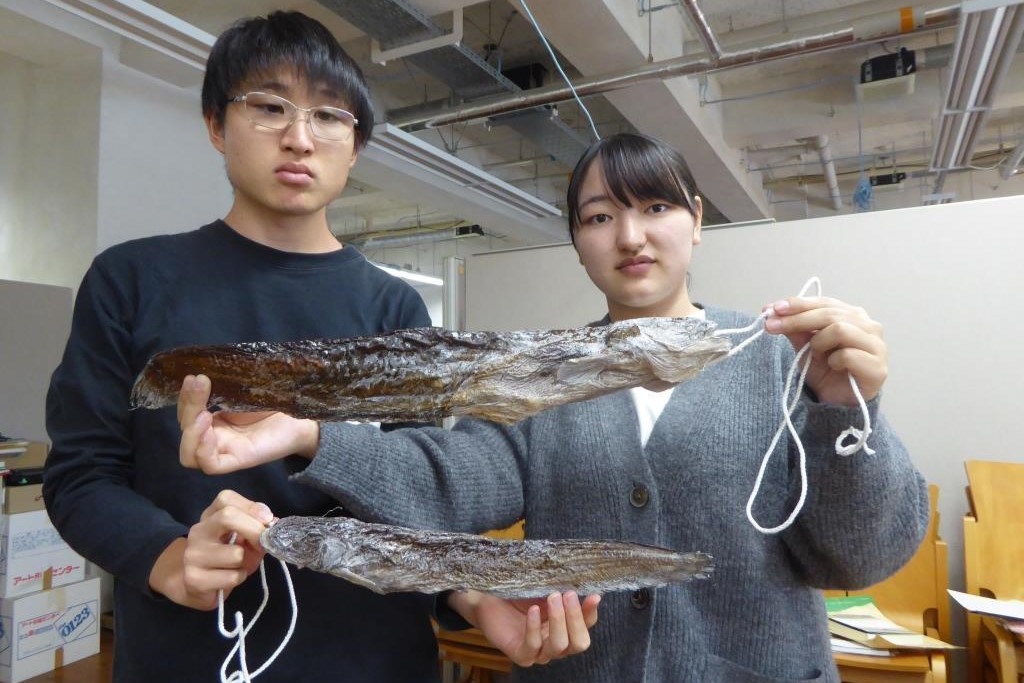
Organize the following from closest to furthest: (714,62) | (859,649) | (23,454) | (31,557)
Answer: (859,649) < (31,557) < (23,454) < (714,62)

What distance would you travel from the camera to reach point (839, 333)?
0.78 meters

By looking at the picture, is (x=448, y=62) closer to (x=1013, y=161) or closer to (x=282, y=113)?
(x=282, y=113)

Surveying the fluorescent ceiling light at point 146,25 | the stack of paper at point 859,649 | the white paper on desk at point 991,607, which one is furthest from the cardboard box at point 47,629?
the white paper on desk at point 991,607

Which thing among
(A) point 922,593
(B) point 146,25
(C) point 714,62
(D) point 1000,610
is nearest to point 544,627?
(D) point 1000,610

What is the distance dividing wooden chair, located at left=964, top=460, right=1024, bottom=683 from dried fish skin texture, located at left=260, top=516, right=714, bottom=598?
2.15 m

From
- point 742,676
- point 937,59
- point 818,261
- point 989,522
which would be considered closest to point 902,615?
point 989,522

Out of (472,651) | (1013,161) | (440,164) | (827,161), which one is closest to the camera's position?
(472,651)

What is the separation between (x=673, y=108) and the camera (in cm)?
461

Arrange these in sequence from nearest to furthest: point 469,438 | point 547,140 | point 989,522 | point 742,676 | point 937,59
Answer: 1. point 742,676
2. point 469,438
3. point 989,522
4. point 937,59
5. point 547,140

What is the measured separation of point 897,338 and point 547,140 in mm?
3359

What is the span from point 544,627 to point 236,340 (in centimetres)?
61

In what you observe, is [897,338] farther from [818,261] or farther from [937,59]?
[937,59]

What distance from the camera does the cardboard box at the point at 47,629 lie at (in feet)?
10.2

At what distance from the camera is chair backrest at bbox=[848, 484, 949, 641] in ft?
7.61
